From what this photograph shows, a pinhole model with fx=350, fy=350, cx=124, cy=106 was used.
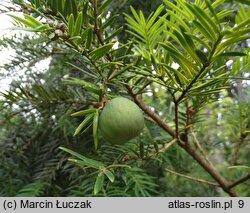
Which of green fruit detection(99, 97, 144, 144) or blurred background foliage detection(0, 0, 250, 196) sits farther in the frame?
blurred background foliage detection(0, 0, 250, 196)

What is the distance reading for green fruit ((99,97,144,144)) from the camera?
0.41 m

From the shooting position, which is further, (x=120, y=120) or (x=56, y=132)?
(x=56, y=132)

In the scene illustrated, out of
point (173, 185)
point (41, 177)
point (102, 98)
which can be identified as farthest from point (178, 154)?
point (102, 98)

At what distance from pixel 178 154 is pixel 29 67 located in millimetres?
443

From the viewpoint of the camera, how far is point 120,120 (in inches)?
16.3

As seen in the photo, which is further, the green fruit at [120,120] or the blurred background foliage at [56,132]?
the blurred background foliage at [56,132]

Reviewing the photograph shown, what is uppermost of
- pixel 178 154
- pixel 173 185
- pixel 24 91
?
Answer: pixel 24 91

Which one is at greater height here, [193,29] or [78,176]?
[193,29]

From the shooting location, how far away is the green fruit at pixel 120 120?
41 cm

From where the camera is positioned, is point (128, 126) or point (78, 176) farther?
point (78, 176)

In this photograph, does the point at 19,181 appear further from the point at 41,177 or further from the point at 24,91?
the point at 24,91
